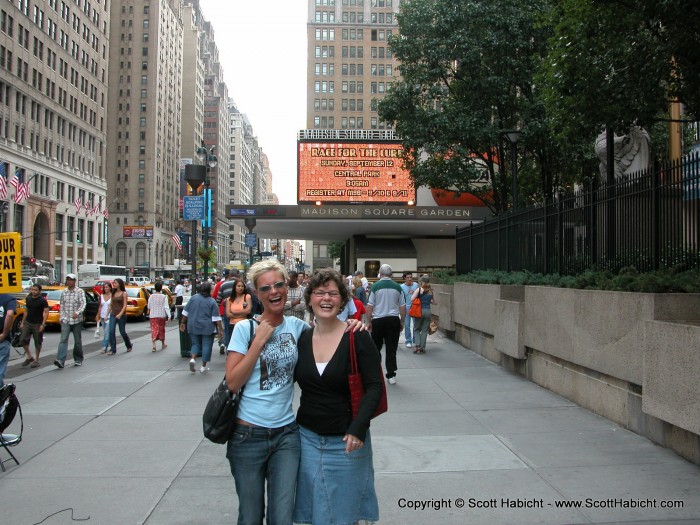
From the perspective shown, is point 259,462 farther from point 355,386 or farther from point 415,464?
point 415,464

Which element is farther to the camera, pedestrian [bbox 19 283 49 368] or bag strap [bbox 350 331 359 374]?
pedestrian [bbox 19 283 49 368]

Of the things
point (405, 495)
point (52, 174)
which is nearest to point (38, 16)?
point (52, 174)

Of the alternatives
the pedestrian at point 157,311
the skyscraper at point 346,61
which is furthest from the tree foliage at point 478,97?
the skyscraper at point 346,61

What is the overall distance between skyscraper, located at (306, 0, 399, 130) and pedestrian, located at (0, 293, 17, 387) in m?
92.8

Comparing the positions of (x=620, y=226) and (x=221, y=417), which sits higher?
(x=620, y=226)

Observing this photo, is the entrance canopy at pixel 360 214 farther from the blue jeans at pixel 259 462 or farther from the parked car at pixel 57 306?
the blue jeans at pixel 259 462

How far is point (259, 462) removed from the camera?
10.4 ft

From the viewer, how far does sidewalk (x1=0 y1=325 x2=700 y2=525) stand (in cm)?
452

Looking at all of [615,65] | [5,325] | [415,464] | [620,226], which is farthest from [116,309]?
[615,65]

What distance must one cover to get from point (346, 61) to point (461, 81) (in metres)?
79.4

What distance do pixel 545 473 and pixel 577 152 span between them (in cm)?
1549

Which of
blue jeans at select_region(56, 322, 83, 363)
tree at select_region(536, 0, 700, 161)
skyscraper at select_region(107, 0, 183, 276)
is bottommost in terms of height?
blue jeans at select_region(56, 322, 83, 363)

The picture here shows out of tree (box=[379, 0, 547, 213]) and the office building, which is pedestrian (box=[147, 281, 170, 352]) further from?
the office building

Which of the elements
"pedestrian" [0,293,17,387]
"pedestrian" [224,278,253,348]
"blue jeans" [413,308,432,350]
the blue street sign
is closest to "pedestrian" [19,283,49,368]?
"pedestrian" [224,278,253,348]
